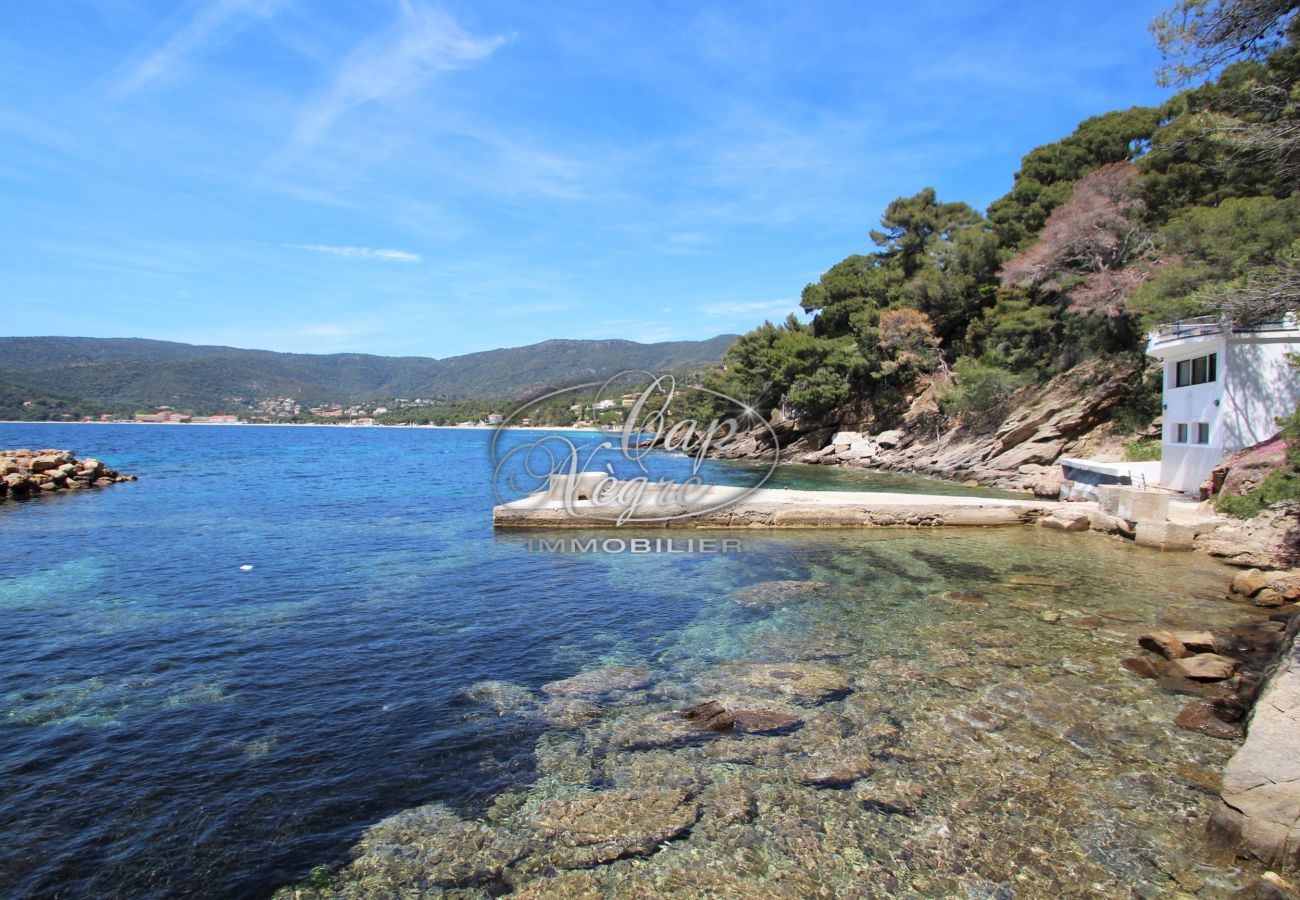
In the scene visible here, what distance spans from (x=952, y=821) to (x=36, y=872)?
22.9 ft

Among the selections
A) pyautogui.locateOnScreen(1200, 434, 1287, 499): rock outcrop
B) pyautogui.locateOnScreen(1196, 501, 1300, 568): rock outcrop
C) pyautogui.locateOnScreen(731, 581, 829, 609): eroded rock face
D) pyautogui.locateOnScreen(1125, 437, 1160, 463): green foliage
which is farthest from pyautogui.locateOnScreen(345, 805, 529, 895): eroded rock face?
pyautogui.locateOnScreen(1125, 437, 1160, 463): green foliage

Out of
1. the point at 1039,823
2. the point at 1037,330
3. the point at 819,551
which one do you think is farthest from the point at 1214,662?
the point at 1037,330

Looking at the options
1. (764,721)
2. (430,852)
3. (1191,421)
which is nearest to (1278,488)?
(1191,421)

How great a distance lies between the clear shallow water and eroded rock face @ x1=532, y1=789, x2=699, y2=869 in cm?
20

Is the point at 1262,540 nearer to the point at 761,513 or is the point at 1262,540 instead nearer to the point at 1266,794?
the point at 761,513

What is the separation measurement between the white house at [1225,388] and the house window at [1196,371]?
0.03 meters

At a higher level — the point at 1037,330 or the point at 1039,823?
the point at 1037,330

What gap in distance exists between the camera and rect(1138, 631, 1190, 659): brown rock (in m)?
8.87

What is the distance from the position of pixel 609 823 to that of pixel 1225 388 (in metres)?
23.2

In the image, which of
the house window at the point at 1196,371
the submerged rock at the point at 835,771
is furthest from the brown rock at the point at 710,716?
the house window at the point at 1196,371

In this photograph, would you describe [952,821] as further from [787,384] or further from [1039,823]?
[787,384]

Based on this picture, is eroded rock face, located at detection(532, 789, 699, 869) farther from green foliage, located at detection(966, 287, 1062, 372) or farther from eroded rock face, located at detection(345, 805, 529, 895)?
green foliage, located at detection(966, 287, 1062, 372)

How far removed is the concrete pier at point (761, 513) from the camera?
19.9 meters

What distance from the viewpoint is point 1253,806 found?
5.21 metres
